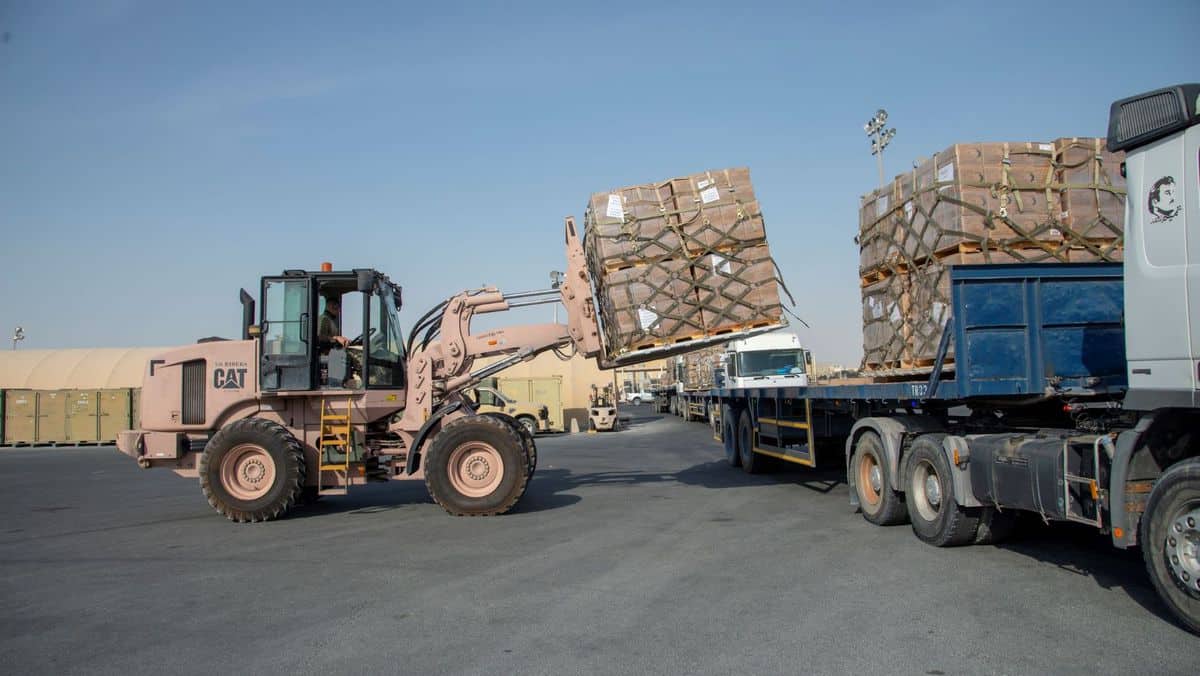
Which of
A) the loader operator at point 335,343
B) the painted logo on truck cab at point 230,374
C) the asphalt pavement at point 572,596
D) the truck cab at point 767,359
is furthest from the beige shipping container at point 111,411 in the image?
the loader operator at point 335,343

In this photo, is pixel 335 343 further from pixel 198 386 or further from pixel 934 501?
pixel 934 501

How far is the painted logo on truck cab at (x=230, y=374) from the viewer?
11.8 meters

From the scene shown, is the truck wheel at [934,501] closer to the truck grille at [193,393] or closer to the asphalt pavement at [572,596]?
the asphalt pavement at [572,596]

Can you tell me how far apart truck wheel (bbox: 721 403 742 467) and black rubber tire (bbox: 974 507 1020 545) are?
870cm

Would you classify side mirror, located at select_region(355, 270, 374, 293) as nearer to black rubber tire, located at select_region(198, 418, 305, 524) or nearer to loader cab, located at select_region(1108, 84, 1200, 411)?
black rubber tire, located at select_region(198, 418, 305, 524)

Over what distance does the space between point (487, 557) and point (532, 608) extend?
2.13 meters

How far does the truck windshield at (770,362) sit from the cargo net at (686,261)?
14.7 m

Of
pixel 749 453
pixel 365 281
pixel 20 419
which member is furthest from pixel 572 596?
pixel 20 419

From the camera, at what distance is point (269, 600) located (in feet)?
23.0

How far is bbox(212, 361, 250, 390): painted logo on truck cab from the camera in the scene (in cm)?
1178

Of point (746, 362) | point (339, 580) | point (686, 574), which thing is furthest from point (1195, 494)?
point (746, 362)

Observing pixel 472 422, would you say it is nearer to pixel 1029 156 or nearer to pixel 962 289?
pixel 962 289

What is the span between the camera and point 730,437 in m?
17.5

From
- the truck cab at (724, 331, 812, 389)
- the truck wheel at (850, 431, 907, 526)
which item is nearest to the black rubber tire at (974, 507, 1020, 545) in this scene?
the truck wheel at (850, 431, 907, 526)
